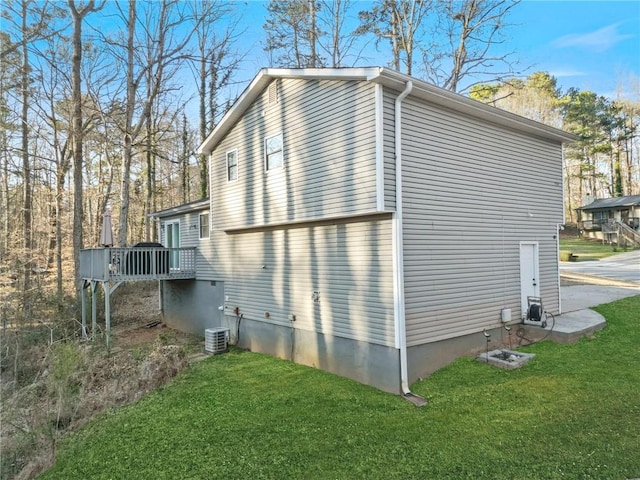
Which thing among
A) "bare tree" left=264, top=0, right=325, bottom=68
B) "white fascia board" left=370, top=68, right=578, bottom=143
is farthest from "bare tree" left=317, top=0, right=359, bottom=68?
"white fascia board" left=370, top=68, right=578, bottom=143

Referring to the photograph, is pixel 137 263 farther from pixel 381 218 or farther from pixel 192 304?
pixel 381 218

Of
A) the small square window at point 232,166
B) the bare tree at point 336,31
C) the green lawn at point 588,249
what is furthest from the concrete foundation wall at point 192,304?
the green lawn at point 588,249

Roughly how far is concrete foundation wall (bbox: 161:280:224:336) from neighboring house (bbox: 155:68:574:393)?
139 centimetres

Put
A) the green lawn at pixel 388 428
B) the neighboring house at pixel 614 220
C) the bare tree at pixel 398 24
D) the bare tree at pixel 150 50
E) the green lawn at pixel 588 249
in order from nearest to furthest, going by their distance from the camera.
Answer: the green lawn at pixel 388 428, the bare tree at pixel 150 50, the bare tree at pixel 398 24, the green lawn at pixel 588 249, the neighboring house at pixel 614 220

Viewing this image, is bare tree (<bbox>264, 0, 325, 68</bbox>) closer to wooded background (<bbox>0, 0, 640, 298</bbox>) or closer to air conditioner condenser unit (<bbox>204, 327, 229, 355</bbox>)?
wooded background (<bbox>0, 0, 640, 298</bbox>)

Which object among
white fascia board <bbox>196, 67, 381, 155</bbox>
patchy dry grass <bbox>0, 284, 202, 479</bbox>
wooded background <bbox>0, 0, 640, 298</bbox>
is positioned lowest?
patchy dry grass <bbox>0, 284, 202, 479</bbox>

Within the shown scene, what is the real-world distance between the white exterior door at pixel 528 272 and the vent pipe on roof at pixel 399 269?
12.8 ft

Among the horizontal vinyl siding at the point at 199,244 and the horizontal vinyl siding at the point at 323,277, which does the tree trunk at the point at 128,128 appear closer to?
the horizontal vinyl siding at the point at 199,244

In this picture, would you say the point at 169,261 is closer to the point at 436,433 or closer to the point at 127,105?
the point at 127,105

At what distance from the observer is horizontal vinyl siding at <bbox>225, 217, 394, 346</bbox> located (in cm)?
673

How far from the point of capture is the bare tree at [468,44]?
15.0 meters

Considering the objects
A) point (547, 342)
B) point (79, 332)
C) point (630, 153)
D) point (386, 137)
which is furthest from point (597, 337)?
point (630, 153)

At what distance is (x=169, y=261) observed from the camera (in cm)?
1217

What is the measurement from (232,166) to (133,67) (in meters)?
8.70
